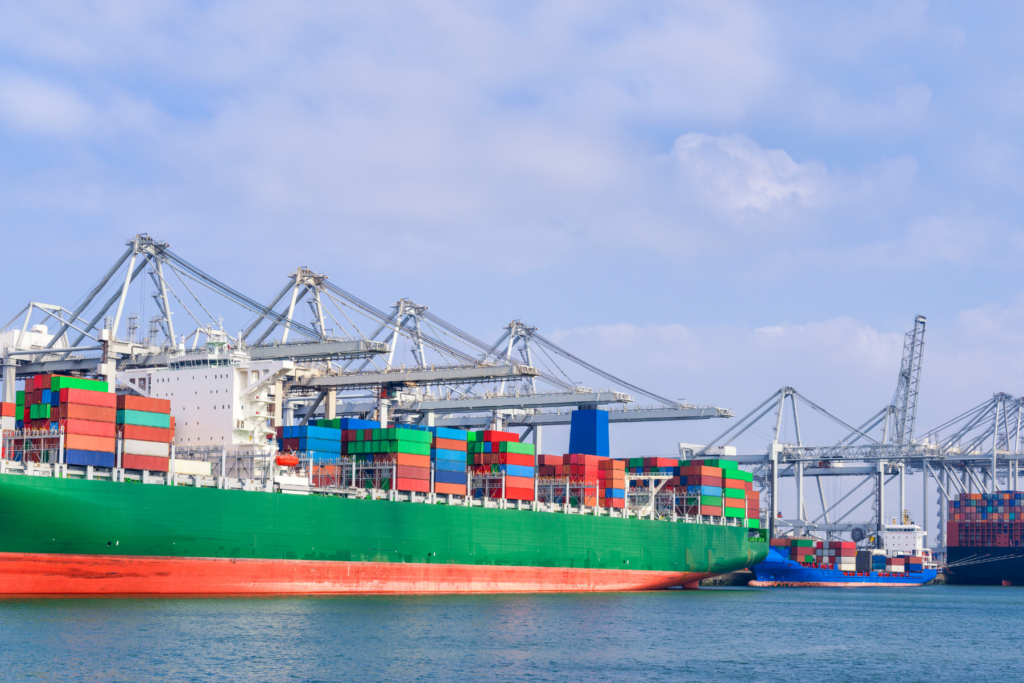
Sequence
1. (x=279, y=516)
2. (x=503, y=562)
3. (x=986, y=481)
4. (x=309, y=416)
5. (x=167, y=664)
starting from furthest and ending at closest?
(x=986, y=481)
(x=309, y=416)
(x=503, y=562)
(x=279, y=516)
(x=167, y=664)

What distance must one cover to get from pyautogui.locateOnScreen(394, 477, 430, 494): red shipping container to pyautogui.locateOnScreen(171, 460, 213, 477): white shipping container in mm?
7421

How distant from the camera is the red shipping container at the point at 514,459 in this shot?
49.2 meters

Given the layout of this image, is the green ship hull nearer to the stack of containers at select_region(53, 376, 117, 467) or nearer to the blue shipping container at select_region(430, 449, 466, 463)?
the stack of containers at select_region(53, 376, 117, 467)

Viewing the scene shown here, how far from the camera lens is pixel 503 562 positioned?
47.7 meters

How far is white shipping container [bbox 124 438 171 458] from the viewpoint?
3653 cm

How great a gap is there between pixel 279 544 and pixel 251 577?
4.88 ft

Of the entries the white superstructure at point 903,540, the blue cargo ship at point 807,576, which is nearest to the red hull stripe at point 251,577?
the blue cargo ship at point 807,576

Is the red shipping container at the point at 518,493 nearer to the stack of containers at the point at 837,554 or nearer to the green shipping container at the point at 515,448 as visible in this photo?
the green shipping container at the point at 515,448

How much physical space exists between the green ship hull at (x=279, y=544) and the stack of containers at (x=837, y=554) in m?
38.3

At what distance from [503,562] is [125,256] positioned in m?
22.8

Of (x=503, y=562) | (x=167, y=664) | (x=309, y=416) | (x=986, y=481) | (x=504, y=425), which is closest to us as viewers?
(x=167, y=664)

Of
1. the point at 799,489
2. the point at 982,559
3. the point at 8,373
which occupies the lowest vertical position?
the point at 982,559

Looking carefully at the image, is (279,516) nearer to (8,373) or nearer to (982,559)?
(8,373)

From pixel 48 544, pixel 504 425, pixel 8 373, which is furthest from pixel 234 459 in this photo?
pixel 504 425
